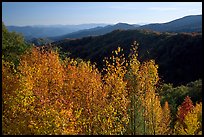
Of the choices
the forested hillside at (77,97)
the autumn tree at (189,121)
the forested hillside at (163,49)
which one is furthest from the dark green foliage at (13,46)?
the forested hillside at (163,49)

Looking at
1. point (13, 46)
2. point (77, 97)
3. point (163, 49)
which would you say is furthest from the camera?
point (163, 49)

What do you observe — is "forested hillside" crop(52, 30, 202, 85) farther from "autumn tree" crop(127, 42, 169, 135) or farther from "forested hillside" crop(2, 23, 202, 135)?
"autumn tree" crop(127, 42, 169, 135)

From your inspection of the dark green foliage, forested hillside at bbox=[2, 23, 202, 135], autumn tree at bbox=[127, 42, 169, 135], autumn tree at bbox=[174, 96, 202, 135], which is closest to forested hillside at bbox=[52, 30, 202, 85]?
the dark green foliage

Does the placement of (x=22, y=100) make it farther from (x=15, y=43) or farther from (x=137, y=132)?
(x=15, y=43)

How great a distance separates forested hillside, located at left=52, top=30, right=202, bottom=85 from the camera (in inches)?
3927

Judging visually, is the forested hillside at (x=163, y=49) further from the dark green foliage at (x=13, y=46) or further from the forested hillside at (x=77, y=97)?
the forested hillside at (x=77, y=97)

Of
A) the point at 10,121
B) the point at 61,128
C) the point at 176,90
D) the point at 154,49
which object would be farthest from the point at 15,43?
the point at 154,49

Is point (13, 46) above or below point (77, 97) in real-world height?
above

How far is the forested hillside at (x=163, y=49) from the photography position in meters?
99.8

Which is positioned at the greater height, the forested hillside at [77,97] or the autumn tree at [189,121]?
the forested hillside at [77,97]

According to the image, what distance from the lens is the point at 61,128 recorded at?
15484 millimetres

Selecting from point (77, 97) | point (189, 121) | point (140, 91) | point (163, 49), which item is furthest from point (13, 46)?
point (163, 49)

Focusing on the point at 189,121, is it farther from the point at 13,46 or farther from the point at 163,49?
the point at 163,49

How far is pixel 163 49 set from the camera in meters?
118
